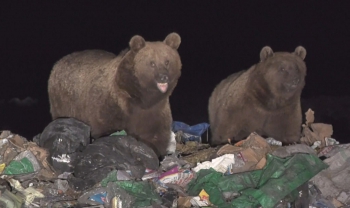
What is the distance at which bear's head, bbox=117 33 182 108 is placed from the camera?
20.7ft

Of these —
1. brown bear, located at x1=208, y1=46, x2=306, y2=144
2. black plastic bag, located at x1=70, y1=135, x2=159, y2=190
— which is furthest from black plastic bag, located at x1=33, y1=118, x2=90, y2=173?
brown bear, located at x1=208, y1=46, x2=306, y2=144

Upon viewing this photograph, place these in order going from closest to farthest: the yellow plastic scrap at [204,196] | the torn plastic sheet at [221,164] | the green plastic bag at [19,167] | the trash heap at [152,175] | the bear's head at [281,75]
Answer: the trash heap at [152,175]
the yellow plastic scrap at [204,196]
the green plastic bag at [19,167]
the torn plastic sheet at [221,164]
the bear's head at [281,75]

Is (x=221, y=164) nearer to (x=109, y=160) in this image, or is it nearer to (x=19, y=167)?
(x=109, y=160)

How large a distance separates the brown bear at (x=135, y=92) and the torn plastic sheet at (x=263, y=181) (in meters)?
1.26

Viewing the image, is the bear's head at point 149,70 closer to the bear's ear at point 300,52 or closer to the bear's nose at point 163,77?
the bear's nose at point 163,77

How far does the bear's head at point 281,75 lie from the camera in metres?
7.43

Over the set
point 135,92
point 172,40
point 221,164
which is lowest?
point 221,164

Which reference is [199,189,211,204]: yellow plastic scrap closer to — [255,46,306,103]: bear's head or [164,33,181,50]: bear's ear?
[164,33,181,50]: bear's ear

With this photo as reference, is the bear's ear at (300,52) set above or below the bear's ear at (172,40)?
below

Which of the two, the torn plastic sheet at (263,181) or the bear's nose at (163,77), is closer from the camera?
the torn plastic sheet at (263,181)

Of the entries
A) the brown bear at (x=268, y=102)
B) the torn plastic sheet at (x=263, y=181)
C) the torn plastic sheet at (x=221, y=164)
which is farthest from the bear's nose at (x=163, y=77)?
the brown bear at (x=268, y=102)

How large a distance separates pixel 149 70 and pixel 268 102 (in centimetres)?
182

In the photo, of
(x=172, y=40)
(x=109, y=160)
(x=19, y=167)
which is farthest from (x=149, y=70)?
(x=19, y=167)

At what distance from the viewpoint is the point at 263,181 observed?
5.25 metres
